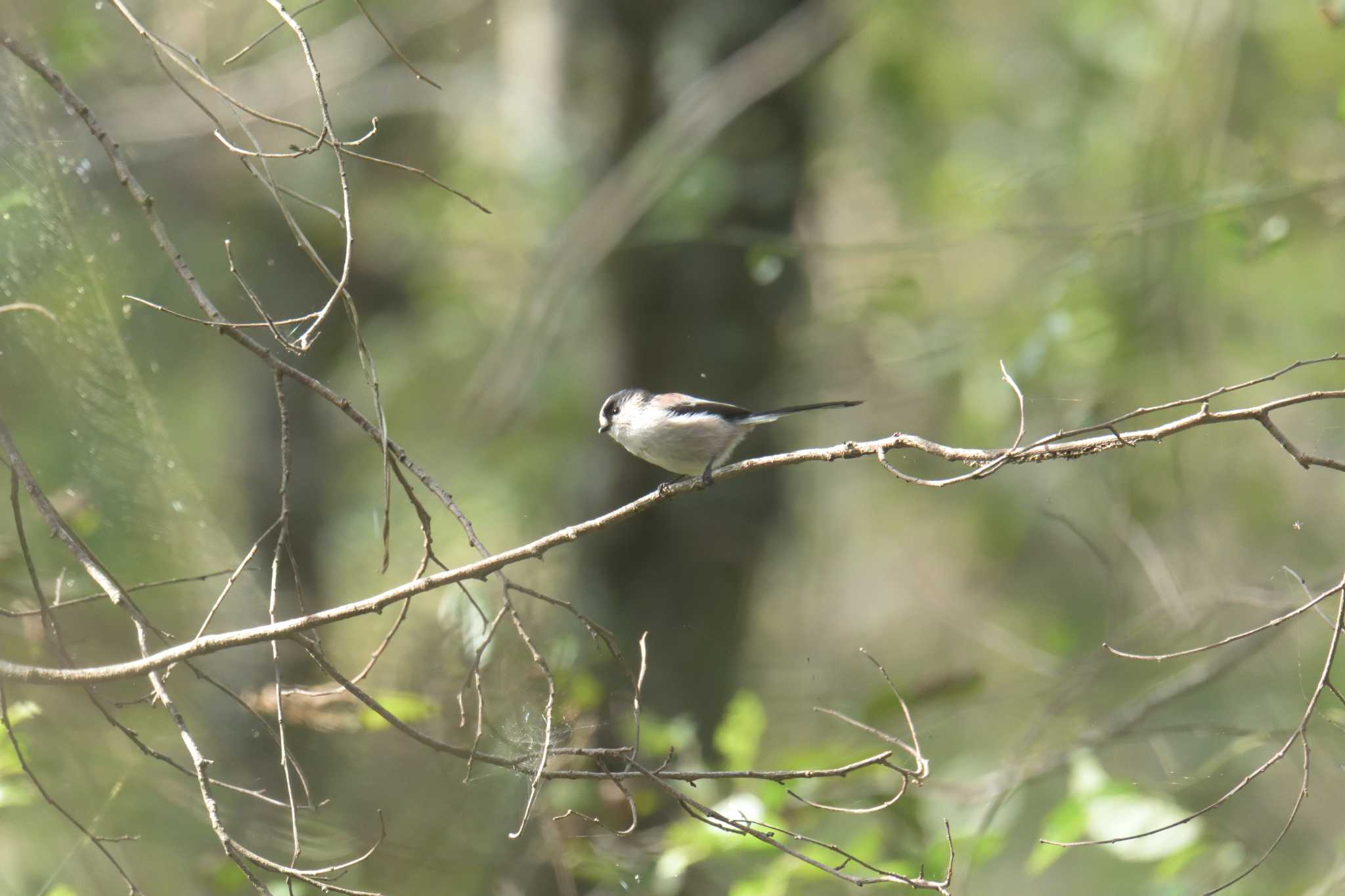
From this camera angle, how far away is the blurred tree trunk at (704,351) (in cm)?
522

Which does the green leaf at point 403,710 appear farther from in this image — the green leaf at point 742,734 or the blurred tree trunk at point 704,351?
the blurred tree trunk at point 704,351

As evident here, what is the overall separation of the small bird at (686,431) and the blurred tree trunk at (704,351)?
115 centimetres

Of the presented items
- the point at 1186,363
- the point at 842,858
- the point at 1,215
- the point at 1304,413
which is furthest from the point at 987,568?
the point at 1,215

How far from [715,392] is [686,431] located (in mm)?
1415

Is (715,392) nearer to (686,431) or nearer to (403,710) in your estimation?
(686,431)

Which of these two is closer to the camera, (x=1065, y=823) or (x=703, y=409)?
(x=1065, y=823)

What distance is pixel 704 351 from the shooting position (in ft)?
17.3

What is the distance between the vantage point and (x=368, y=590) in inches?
212

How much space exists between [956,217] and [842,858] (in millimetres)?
4961

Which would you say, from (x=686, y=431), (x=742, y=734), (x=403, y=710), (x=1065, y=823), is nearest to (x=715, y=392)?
(x=686, y=431)

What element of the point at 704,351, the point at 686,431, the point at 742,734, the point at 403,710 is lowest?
the point at 742,734

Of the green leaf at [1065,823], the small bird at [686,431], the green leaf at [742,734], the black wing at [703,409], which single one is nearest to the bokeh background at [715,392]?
the green leaf at [1065,823]

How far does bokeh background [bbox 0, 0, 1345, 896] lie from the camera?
3211 mm

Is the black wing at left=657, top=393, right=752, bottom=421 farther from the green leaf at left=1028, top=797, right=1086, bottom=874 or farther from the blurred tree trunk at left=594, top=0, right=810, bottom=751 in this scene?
the green leaf at left=1028, top=797, right=1086, bottom=874
